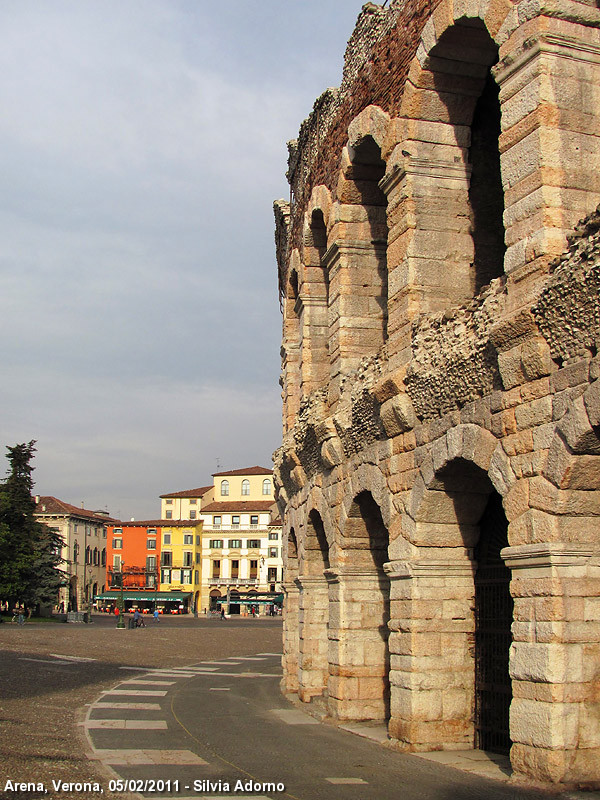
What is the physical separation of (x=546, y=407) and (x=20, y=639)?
1130 inches

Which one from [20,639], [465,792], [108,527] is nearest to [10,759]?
[465,792]

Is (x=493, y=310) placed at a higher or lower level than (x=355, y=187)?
lower

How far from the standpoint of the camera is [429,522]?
9.57 metres

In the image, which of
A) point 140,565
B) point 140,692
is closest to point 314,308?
point 140,692

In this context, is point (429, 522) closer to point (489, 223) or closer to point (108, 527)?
point (489, 223)

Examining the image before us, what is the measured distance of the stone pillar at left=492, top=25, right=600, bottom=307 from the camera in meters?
7.62

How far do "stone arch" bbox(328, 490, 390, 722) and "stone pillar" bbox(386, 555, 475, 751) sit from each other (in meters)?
2.12

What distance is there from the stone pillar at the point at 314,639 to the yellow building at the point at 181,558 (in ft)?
230

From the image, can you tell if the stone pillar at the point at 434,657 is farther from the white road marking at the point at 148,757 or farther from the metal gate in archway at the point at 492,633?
the white road marking at the point at 148,757

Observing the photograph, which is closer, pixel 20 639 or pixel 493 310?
pixel 493 310

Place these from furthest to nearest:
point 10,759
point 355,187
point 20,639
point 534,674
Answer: point 20,639
point 355,187
point 10,759
point 534,674

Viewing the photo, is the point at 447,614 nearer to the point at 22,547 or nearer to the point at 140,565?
the point at 22,547

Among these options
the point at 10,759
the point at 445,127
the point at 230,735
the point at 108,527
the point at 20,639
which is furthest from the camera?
the point at 108,527

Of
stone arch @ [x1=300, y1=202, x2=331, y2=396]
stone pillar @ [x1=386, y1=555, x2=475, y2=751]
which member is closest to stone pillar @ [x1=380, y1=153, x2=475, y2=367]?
stone pillar @ [x1=386, y1=555, x2=475, y2=751]
